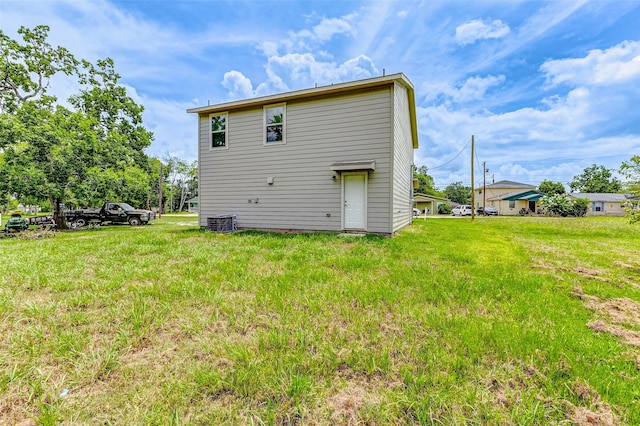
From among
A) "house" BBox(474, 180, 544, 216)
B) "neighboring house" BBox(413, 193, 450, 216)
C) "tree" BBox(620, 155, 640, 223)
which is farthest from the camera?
"neighboring house" BBox(413, 193, 450, 216)

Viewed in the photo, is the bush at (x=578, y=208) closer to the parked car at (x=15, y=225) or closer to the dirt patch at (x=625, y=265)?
the dirt patch at (x=625, y=265)

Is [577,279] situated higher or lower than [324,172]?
lower

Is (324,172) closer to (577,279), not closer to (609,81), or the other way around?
(577,279)

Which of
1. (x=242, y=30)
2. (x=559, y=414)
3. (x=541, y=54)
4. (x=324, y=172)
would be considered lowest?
(x=559, y=414)

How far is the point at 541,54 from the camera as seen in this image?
1449 cm

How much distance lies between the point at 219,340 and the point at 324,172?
6.81 meters

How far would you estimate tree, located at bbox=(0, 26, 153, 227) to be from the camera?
33.3ft

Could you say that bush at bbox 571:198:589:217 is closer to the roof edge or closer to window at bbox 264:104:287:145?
the roof edge

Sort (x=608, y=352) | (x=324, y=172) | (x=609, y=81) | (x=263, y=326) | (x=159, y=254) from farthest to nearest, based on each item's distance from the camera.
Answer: (x=609, y=81), (x=324, y=172), (x=159, y=254), (x=263, y=326), (x=608, y=352)

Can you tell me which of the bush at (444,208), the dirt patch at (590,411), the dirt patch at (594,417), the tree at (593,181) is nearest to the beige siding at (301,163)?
the dirt patch at (590,411)

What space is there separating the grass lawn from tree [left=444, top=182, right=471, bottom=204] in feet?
183

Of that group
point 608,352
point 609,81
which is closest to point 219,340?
point 608,352

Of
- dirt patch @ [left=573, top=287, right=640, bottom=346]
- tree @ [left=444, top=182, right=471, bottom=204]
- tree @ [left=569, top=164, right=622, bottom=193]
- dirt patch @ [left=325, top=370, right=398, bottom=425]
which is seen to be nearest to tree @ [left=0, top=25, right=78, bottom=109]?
dirt patch @ [left=325, top=370, right=398, bottom=425]

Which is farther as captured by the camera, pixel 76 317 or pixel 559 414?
pixel 76 317
